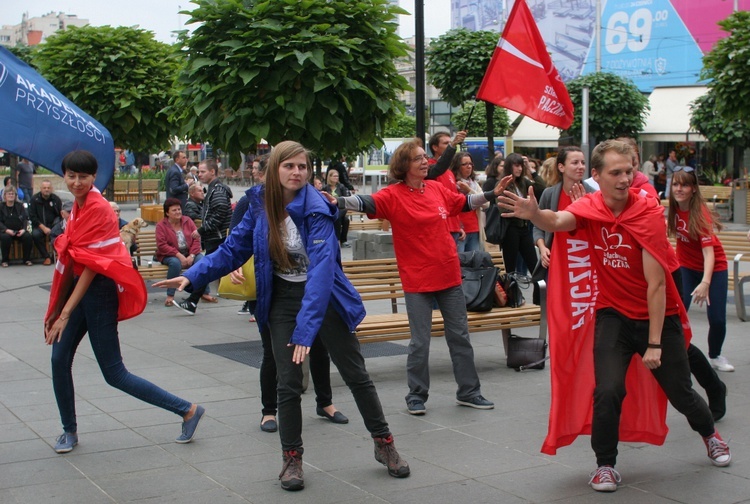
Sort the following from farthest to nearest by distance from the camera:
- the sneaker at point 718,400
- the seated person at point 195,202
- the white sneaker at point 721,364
Answer: 1. the seated person at point 195,202
2. the white sneaker at point 721,364
3. the sneaker at point 718,400

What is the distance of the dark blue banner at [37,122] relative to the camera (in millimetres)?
7199

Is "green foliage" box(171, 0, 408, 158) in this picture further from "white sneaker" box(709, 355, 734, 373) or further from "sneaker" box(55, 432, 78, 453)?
"sneaker" box(55, 432, 78, 453)

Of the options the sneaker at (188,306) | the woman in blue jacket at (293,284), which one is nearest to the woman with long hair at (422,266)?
the woman in blue jacket at (293,284)

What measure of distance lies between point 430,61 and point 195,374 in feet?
55.1

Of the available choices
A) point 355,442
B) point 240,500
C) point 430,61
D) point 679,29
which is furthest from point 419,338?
point 679,29

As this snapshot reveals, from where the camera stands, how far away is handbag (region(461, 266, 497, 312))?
7988mm

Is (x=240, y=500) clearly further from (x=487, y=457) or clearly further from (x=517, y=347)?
(x=517, y=347)

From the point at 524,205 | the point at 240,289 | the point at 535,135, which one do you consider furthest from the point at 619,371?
the point at 535,135

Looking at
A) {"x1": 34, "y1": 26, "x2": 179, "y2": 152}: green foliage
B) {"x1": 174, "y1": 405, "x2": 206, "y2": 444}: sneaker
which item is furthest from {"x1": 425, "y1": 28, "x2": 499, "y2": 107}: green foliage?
{"x1": 174, "y1": 405, "x2": 206, "y2": 444}: sneaker

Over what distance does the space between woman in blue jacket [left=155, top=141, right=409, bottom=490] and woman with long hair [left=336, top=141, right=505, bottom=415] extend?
1.40m

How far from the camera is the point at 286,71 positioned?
9539mm

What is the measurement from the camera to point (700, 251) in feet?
25.5

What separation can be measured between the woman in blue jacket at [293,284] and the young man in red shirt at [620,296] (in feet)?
3.21

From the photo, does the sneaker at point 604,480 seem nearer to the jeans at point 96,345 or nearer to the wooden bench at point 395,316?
the jeans at point 96,345
